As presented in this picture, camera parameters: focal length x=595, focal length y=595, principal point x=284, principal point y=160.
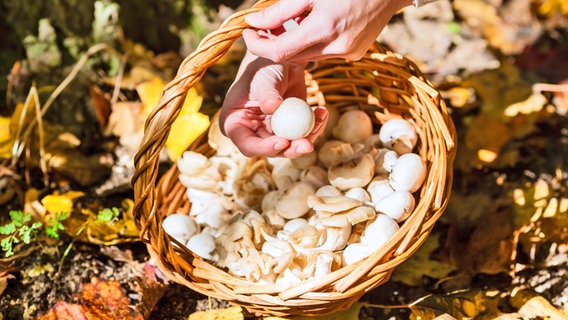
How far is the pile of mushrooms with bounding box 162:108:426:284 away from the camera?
4.15 feet

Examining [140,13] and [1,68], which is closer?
[1,68]

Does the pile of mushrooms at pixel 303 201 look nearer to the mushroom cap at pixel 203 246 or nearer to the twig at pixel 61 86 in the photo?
the mushroom cap at pixel 203 246

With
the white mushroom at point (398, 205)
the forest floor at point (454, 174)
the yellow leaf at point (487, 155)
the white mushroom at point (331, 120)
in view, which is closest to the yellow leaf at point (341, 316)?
the forest floor at point (454, 174)

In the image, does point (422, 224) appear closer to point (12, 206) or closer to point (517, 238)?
point (517, 238)

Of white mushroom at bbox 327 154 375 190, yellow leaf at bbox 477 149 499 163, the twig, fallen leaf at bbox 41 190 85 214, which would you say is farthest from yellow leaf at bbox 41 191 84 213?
yellow leaf at bbox 477 149 499 163

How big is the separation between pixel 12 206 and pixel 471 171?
130cm

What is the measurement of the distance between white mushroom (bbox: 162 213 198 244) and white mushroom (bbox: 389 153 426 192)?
484 mm

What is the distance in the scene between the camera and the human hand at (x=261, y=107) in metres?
1.27

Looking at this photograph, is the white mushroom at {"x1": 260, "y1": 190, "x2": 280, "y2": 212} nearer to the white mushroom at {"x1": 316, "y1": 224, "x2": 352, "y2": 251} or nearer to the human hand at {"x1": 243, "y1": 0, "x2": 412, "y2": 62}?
the white mushroom at {"x1": 316, "y1": 224, "x2": 352, "y2": 251}

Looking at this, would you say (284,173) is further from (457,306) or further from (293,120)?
(457,306)

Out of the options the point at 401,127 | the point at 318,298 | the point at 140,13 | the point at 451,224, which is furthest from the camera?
the point at 140,13

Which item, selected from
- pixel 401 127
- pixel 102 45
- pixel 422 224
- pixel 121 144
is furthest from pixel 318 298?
pixel 102 45

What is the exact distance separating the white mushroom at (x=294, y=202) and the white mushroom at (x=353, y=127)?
21cm

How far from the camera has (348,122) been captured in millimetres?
1523
